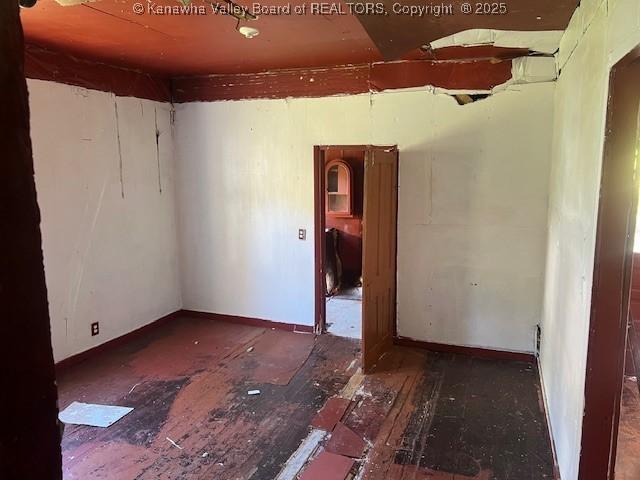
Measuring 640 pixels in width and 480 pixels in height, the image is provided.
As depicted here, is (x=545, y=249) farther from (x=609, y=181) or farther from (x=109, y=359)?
(x=109, y=359)

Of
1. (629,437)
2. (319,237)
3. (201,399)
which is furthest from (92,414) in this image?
(629,437)

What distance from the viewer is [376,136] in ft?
14.3

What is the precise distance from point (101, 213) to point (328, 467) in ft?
9.55

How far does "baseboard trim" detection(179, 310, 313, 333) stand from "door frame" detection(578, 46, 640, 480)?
3185mm

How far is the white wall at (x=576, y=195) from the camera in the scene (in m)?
1.83

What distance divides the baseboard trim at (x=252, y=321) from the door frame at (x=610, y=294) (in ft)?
10.4

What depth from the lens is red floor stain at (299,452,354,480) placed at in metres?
2.67

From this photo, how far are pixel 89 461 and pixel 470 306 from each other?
306 cm

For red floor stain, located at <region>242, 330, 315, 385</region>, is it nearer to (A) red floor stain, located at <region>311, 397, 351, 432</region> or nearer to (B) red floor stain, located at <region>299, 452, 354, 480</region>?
(A) red floor stain, located at <region>311, 397, 351, 432</region>

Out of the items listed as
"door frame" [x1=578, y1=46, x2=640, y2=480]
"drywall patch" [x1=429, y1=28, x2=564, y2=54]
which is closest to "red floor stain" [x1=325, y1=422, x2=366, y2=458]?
"door frame" [x1=578, y1=46, x2=640, y2=480]

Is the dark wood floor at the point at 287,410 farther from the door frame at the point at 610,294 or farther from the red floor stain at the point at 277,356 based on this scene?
the door frame at the point at 610,294

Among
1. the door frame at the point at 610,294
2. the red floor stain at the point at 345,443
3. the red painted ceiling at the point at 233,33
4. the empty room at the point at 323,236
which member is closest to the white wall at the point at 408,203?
the empty room at the point at 323,236

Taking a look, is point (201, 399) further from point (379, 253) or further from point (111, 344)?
point (379, 253)

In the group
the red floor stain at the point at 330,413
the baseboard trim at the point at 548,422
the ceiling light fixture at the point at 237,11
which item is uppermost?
the ceiling light fixture at the point at 237,11
